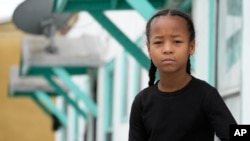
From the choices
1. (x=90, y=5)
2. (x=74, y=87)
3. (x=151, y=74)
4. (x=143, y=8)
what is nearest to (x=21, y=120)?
(x=74, y=87)

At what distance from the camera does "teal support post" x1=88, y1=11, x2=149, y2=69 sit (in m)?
→ 7.38

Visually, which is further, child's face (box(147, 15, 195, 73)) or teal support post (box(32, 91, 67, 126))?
teal support post (box(32, 91, 67, 126))

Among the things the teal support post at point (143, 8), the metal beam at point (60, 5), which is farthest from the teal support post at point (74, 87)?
the teal support post at point (143, 8)

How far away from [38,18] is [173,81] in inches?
326

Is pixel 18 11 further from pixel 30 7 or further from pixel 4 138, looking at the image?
pixel 4 138

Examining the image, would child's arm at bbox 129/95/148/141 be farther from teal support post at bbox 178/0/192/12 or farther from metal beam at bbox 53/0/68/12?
metal beam at bbox 53/0/68/12

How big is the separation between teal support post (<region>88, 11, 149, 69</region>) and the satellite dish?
6.98ft

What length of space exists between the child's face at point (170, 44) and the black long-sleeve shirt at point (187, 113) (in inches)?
3.4

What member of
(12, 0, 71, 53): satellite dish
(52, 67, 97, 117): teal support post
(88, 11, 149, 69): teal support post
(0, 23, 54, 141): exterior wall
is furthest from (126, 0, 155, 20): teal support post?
(0, 23, 54, 141): exterior wall

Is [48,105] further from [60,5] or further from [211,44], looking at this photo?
[211,44]

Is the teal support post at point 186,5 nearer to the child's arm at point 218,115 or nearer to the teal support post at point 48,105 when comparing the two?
the child's arm at point 218,115

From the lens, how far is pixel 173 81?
2.57 m

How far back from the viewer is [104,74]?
1343cm

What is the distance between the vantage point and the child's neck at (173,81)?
2566 millimetres
